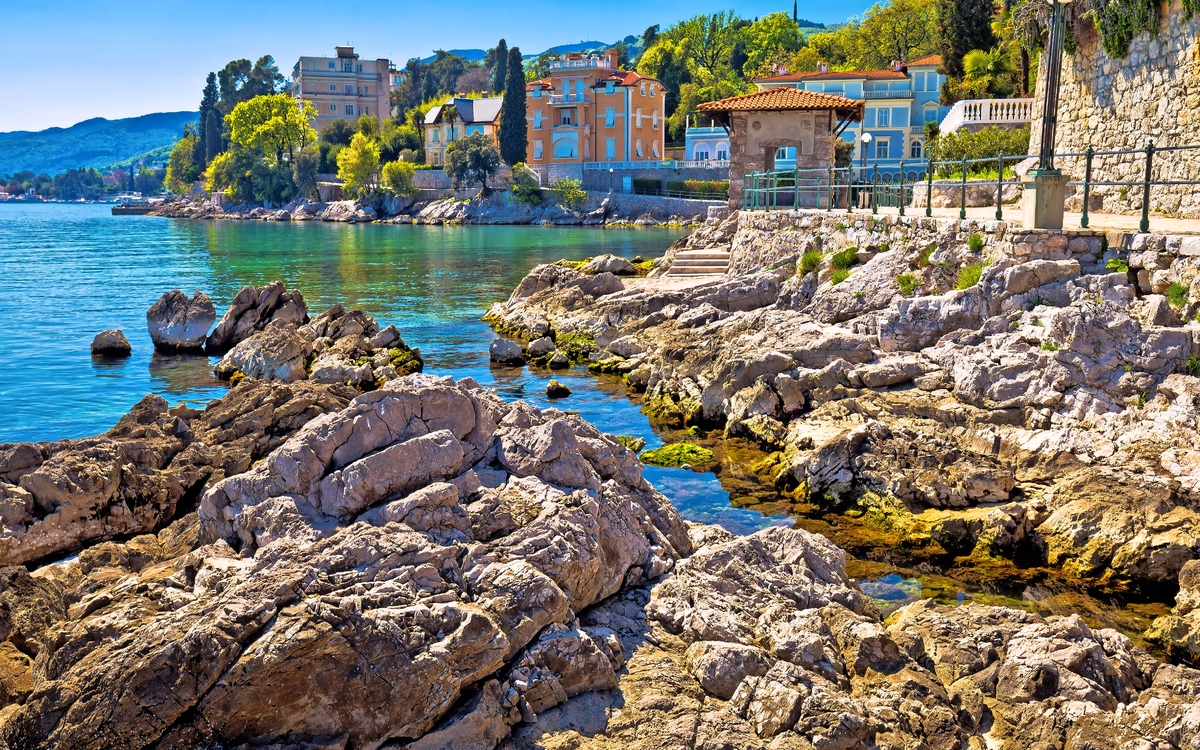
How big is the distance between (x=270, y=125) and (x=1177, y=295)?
349ft

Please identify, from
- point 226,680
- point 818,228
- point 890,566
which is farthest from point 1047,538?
point 818,228

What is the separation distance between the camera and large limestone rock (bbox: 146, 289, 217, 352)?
24.8 meters

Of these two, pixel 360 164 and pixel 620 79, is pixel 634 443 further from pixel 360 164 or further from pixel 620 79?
pixel 360 164

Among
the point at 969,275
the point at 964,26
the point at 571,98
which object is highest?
the point at 571,98

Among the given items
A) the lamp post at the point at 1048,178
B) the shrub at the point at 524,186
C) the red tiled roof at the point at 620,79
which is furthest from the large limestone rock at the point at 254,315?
the red tiled roof at the point at 620,79

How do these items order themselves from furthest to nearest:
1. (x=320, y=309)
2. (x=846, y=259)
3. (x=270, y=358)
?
(x=320, y=309) < (x=270, y=358) < (x=846, y=259)

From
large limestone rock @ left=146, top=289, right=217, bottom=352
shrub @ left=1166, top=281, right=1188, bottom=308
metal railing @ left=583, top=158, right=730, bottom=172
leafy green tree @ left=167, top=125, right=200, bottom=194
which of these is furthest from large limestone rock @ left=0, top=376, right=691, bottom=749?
leafy green tree @ left=167, top=125, right=200, bottom=194

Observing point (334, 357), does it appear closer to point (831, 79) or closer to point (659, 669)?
point (659, 669)

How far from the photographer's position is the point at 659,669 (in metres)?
6.91

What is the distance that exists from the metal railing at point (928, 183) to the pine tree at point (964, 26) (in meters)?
21.6

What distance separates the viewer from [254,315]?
24.8 m

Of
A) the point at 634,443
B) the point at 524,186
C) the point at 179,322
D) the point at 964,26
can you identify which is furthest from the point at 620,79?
the point at 634,443

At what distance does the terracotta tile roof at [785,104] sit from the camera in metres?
30.9

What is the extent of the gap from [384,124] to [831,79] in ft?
236
